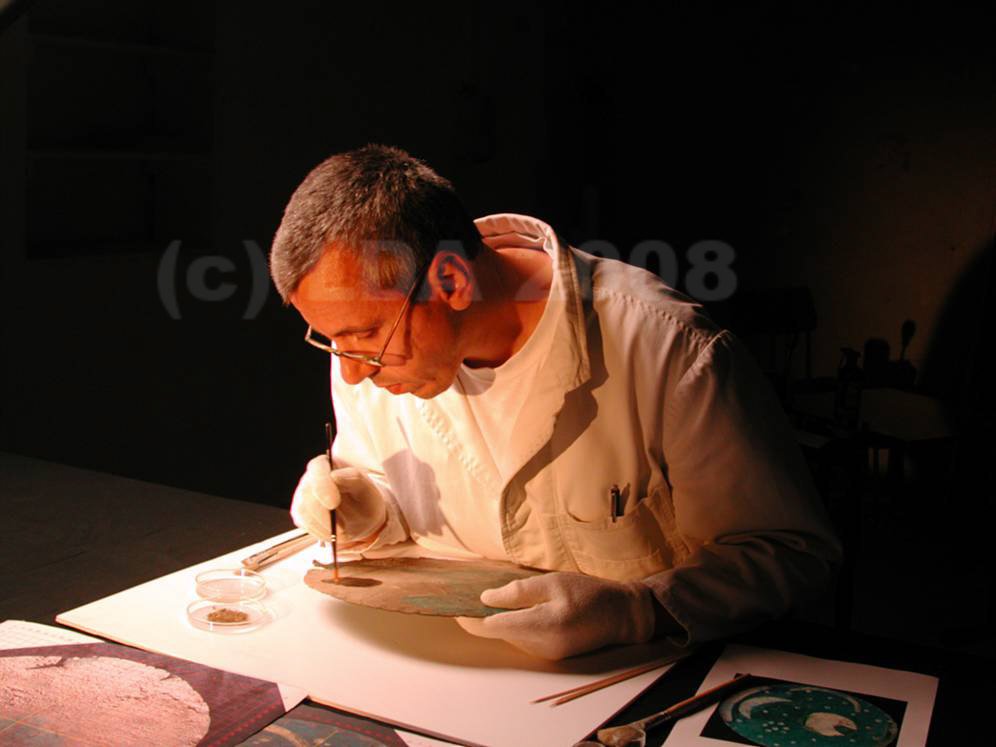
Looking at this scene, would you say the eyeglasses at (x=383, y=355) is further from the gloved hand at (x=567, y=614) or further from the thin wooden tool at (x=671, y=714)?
the thin wooden tool at (x=671, y=714)

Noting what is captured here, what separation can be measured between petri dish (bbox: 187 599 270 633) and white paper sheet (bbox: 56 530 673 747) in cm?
1

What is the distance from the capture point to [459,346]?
1597 mm

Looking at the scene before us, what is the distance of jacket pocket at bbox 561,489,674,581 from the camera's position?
1.64 meters

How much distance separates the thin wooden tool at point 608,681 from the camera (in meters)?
1.27

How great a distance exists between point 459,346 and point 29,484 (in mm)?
1013

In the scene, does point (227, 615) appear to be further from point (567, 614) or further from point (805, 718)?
point (805, 718)

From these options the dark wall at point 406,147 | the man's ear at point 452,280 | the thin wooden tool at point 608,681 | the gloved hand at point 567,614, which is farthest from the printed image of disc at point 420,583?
the dark wall at point 406,147

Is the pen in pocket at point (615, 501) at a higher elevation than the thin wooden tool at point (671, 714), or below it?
higher

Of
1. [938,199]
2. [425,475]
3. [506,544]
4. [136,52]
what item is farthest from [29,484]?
[938,199]

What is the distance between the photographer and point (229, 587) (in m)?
1.53

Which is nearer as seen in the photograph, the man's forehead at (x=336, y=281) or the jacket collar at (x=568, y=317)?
the man's forehead at (x=336, y=281)

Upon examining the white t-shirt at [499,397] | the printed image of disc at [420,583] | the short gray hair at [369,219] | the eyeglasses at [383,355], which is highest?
the short gray hair at [369,219]

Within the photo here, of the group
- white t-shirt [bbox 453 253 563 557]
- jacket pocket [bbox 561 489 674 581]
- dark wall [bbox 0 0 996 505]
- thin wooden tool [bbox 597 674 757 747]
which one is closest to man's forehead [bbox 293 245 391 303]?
white t-shirt [bbox 453 253 563 557]

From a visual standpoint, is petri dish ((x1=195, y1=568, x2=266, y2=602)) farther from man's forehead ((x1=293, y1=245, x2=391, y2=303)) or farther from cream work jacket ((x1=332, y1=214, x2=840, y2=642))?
man's forehead ((x1=293, y1=245, x2=391, y2=303))
